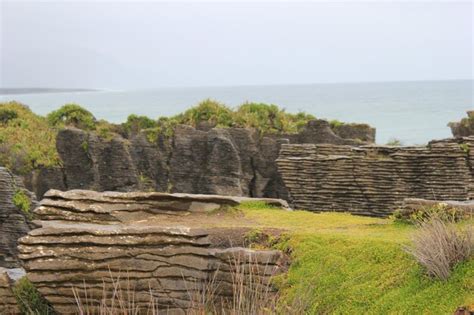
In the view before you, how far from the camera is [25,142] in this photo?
2620 cm

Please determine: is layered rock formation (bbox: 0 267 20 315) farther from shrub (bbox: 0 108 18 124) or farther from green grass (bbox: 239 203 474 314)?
shrub (bbox: 0 108 18 124)

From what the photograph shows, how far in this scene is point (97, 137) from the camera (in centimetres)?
2728

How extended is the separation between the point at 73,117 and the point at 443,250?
992 inches

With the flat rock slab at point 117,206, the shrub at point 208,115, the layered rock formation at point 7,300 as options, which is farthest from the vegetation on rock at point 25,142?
the layered rock formation at point 7,300

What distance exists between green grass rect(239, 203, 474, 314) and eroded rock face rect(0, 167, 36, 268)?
1075 cm

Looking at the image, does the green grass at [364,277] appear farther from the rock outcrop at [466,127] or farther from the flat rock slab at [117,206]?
the rock outcrop at [466,127]

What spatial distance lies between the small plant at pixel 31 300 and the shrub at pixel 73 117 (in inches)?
757

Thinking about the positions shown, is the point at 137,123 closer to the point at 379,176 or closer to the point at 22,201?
the point at 22,201

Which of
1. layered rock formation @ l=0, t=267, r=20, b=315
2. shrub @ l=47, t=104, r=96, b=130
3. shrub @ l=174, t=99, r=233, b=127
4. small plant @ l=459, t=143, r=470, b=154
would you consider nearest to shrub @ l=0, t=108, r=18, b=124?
shrub @ l=47, t=104, r=96, b=130

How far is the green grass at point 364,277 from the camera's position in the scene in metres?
7.86

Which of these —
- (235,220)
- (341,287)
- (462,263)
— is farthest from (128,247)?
(462,263)

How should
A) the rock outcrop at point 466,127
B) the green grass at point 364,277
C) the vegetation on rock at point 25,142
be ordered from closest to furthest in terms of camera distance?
A: the green grass at point 364,277 → the vegetation on rock at point 25,142 → the rock outcrop at point 466,127

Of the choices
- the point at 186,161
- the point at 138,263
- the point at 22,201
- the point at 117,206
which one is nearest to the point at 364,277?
the point at 138,263

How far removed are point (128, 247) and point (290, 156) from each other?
33.0ft
